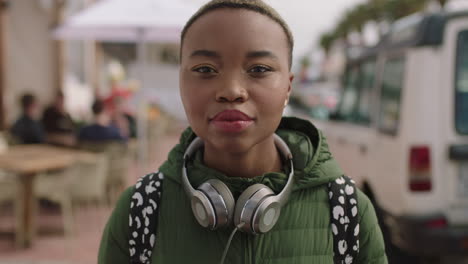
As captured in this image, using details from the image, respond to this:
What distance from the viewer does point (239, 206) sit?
144cm

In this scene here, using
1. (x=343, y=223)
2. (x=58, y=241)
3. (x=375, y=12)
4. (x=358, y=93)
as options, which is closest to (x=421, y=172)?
(x=358, y=93)

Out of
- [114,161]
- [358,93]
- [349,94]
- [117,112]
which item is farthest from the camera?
[117,112]

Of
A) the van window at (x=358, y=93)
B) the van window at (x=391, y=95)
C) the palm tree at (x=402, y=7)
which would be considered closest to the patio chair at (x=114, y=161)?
the van window at (x=358, y=93)

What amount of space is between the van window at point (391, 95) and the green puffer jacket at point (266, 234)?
10.5 feet

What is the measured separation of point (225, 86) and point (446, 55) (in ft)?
11.4

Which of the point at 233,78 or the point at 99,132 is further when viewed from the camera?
the point at 99,132

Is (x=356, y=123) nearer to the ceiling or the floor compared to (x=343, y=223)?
nearer to the ceiling

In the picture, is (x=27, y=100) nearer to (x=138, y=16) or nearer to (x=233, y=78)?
(x=138, y=16)

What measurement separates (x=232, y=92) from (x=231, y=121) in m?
0.07

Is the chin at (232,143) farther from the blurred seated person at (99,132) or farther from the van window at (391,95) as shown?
the blurred seated person at (99,132)

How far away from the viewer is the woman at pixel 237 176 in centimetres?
141

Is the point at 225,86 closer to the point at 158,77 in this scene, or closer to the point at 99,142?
the point at 99,142

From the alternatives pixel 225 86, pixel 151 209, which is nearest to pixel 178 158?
pixel 151 209

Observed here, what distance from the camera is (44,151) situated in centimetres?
688
